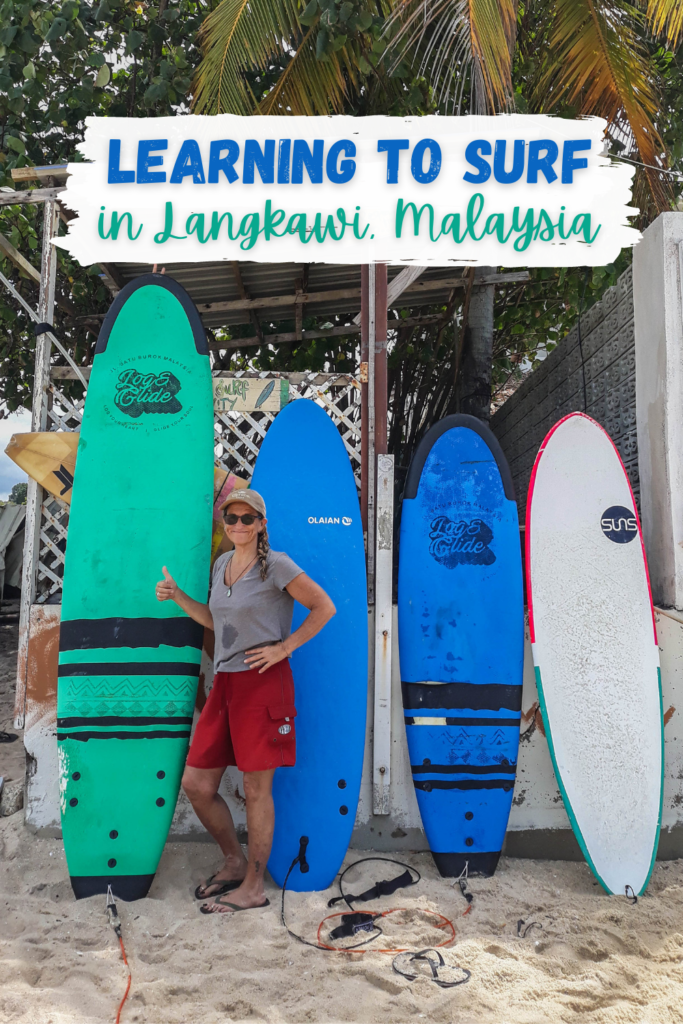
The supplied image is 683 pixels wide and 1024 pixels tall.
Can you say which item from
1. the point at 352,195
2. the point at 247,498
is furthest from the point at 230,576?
the point at 352,195

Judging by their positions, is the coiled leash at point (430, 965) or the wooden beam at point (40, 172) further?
the wooden beam at point (40, 172)

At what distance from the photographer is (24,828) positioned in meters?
2.81

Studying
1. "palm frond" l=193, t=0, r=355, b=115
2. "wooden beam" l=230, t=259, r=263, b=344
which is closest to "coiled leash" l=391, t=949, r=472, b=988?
"wooden beam" l=230, t=259, r=263, b=344

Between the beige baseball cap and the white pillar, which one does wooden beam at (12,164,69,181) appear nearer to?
the beige baseball cap

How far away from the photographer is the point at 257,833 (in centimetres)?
237

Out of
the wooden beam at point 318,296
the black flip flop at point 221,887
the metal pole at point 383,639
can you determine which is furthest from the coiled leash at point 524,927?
the wooden beam at point 318,296

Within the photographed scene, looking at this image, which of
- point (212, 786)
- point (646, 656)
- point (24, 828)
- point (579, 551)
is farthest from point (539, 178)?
point (24, 828)

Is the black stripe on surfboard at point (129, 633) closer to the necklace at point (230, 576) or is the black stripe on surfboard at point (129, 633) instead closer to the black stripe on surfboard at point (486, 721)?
the necklace at point (230, 576)

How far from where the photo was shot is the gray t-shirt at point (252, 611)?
2.35 m

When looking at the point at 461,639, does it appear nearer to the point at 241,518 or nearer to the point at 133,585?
the point at 241,518

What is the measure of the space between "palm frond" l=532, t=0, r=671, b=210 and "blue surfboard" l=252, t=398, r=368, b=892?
2767 millimetres

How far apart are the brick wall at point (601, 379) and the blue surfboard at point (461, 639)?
0.88m

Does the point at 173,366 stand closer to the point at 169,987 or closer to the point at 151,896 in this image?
the point at 151,896

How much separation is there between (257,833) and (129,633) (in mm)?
922
